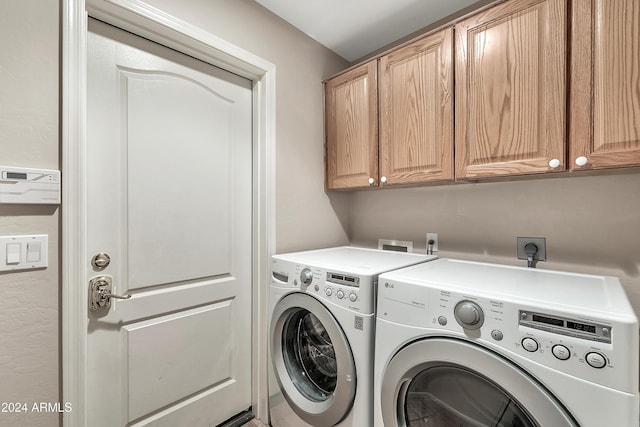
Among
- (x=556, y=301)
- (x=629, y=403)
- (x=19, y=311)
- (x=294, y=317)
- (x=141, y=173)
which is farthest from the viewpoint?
(x=294, y=317)

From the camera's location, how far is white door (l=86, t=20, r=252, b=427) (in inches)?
46.2

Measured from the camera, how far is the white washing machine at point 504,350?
67 centimetres

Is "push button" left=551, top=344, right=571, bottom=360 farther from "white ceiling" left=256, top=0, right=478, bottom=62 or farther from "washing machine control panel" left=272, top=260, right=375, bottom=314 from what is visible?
"white ceiling" left=256, top=0, right=478, bottom=62

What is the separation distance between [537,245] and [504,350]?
33.5 inches

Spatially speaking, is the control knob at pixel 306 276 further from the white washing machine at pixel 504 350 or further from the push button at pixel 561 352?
the push button at pixel 561 352

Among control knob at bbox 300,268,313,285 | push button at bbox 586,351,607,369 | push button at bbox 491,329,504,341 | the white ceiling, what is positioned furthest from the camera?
the white ceiling

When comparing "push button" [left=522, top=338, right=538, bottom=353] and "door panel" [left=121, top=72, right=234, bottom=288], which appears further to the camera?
"door panel" [left=121, top=72, right=234, bottom=288]

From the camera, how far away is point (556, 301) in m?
0.78

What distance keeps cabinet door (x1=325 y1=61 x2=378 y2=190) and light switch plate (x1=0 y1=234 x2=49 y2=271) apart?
1.44 m

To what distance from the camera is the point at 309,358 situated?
1.50 meters

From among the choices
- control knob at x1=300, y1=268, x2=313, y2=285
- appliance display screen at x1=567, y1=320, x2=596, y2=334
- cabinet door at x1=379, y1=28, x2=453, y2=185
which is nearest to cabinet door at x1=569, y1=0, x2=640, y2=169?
cabinet door at x1=379, y1=28, x2=453, y2=185

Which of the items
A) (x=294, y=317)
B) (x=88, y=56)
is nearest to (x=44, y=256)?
(x=88, y=56)

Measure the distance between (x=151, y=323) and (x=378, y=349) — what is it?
3.38ft

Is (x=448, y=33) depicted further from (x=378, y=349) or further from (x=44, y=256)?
(x=44, y=256)
